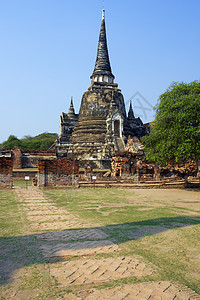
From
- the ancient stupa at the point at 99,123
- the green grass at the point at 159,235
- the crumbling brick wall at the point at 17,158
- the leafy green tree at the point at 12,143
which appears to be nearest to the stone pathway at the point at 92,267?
the green grass at the point at 159,235

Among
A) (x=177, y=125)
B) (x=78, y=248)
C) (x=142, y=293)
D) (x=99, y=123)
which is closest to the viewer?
(x=142, y=293)

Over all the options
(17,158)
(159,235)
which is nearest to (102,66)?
(17,158)

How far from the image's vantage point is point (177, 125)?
469 inches

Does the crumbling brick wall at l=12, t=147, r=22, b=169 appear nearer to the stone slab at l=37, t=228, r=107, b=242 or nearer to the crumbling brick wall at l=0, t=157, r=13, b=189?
the crumbling brick wall at l=0, t=157, r=13, b=189

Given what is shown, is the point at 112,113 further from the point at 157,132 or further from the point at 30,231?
the point at 30,231

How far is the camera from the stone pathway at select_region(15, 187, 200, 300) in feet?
8.18

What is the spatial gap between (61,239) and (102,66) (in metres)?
34.2

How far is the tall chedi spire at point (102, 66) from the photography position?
116 ft

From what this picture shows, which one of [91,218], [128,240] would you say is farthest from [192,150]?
[128,240]

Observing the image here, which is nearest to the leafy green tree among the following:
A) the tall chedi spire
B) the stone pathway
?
the tall chedi spire

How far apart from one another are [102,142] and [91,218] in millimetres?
23369

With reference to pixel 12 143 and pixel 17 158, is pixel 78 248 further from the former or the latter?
pixel 12 143

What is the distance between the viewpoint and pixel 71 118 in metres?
37.4

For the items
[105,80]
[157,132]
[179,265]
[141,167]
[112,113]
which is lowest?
[179,265]
